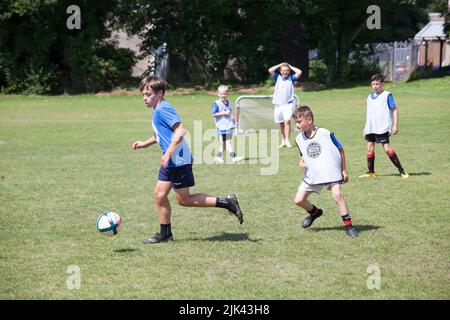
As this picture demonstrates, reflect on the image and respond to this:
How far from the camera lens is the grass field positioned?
6246 mm

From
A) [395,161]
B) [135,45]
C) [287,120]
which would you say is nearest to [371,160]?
[395,161]

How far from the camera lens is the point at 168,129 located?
25.4 feet

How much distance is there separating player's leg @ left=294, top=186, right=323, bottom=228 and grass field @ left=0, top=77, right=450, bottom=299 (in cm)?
13

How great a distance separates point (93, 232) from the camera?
8.53m

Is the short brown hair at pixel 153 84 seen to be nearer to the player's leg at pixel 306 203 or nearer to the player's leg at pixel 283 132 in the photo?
the player's leg at pixel 306 203

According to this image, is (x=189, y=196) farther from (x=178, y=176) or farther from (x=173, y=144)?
(x=173, y=144)

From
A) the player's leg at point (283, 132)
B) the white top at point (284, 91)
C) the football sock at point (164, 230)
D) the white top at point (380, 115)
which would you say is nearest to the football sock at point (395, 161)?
the white top at point (380, 115)

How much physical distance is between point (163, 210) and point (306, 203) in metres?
1.82

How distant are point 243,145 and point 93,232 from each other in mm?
9500

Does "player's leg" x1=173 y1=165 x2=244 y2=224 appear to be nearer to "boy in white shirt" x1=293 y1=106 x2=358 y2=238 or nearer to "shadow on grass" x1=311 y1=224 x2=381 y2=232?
"boy in white shirt" x1=293 y1=106 x2=358 y2=238

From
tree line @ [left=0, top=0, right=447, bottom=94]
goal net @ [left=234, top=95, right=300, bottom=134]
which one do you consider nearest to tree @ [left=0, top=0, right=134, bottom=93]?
tree line @ [left=0, top=0, right=447, bottom=94]

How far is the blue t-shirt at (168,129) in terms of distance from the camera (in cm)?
767
